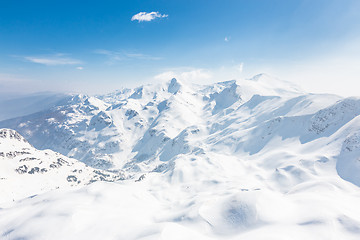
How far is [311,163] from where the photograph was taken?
140375mm

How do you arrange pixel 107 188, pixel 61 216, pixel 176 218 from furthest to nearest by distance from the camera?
pixel 107 188 → pixel 176 218 → pixel 61 216

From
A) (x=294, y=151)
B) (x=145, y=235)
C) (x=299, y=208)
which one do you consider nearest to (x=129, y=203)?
(x=145, y=235)

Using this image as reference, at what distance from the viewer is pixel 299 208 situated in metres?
65.0

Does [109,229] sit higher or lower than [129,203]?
higher

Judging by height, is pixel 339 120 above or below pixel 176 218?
above

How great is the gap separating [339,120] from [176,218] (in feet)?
646

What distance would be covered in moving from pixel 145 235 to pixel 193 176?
124 m

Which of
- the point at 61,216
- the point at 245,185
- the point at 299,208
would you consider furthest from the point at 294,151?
the point at 61,216

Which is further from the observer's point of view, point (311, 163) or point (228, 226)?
point (311, 163)

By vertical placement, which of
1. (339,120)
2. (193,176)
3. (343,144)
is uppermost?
(339,120)

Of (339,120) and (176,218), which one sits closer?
(176,218)

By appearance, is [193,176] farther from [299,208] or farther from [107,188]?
[299,208]

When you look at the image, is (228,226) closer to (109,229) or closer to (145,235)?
(145,235)

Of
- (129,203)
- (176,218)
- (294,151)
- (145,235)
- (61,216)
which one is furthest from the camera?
(294,151)
